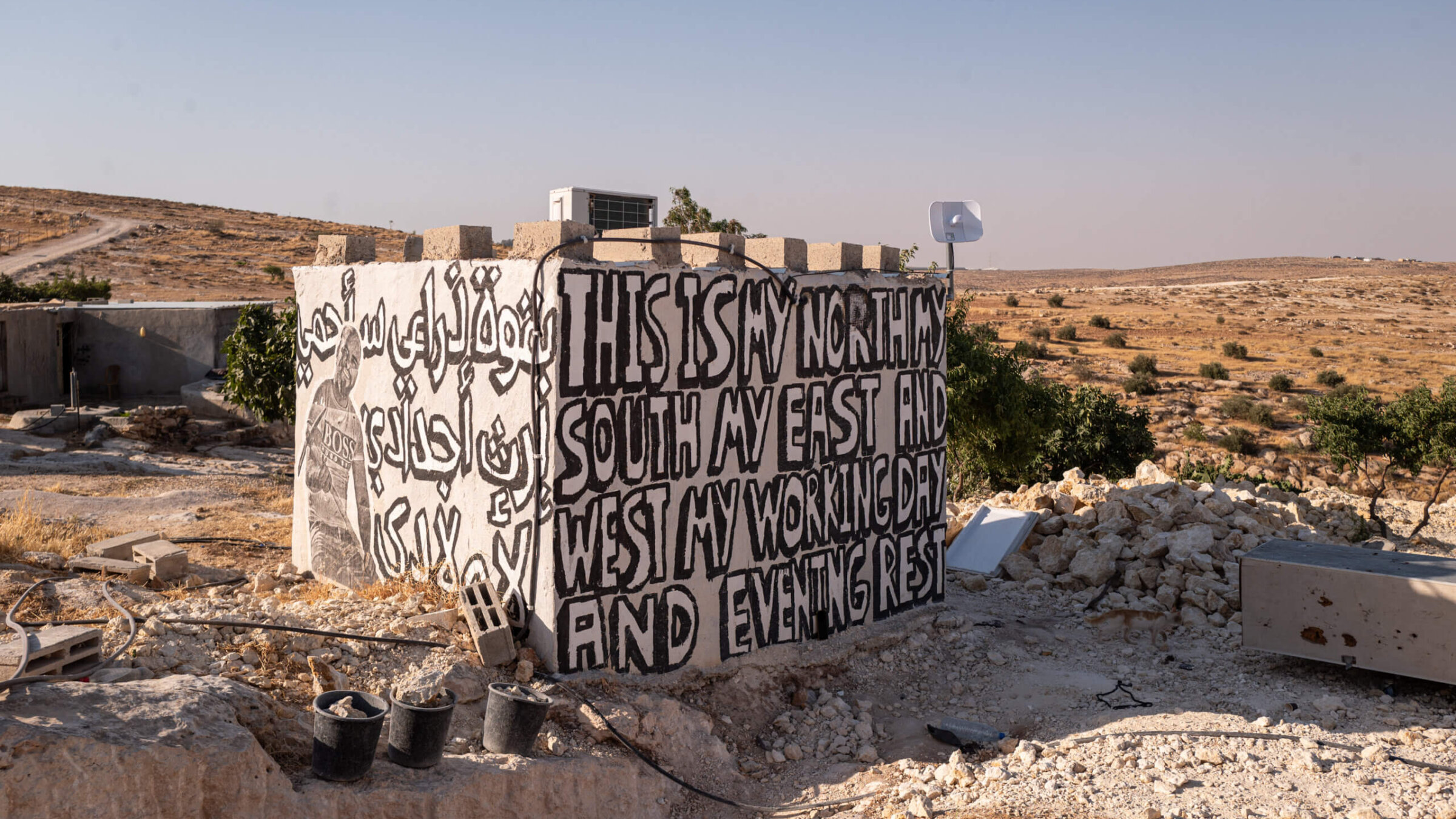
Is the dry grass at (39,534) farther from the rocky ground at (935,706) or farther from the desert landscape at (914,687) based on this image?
the rocky ground at (935,706)

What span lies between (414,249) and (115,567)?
4.47 m

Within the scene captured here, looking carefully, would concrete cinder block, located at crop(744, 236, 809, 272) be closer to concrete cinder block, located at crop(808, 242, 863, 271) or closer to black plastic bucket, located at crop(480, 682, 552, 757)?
concrete cinder block, located at crop(808, 242, 863, 271)

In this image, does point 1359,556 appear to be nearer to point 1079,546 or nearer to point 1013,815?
point 1079,546

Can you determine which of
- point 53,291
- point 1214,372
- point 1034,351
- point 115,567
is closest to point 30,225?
point 53,291

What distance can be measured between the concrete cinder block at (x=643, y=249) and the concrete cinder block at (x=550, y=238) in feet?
0.46

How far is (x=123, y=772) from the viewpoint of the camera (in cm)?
498

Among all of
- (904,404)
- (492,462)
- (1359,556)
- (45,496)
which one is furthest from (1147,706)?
(45,496)

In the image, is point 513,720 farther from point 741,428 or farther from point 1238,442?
point 1238,442

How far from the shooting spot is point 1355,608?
870 cm

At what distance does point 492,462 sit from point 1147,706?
5853 mm

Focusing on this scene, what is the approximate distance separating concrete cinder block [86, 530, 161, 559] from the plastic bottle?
8.19 m

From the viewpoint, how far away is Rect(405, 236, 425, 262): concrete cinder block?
9.15m

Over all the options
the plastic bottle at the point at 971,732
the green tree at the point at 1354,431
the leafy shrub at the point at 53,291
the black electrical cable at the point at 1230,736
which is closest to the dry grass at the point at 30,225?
the leafy shrub at the point at 53,291

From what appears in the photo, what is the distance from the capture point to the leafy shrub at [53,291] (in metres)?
32.1
